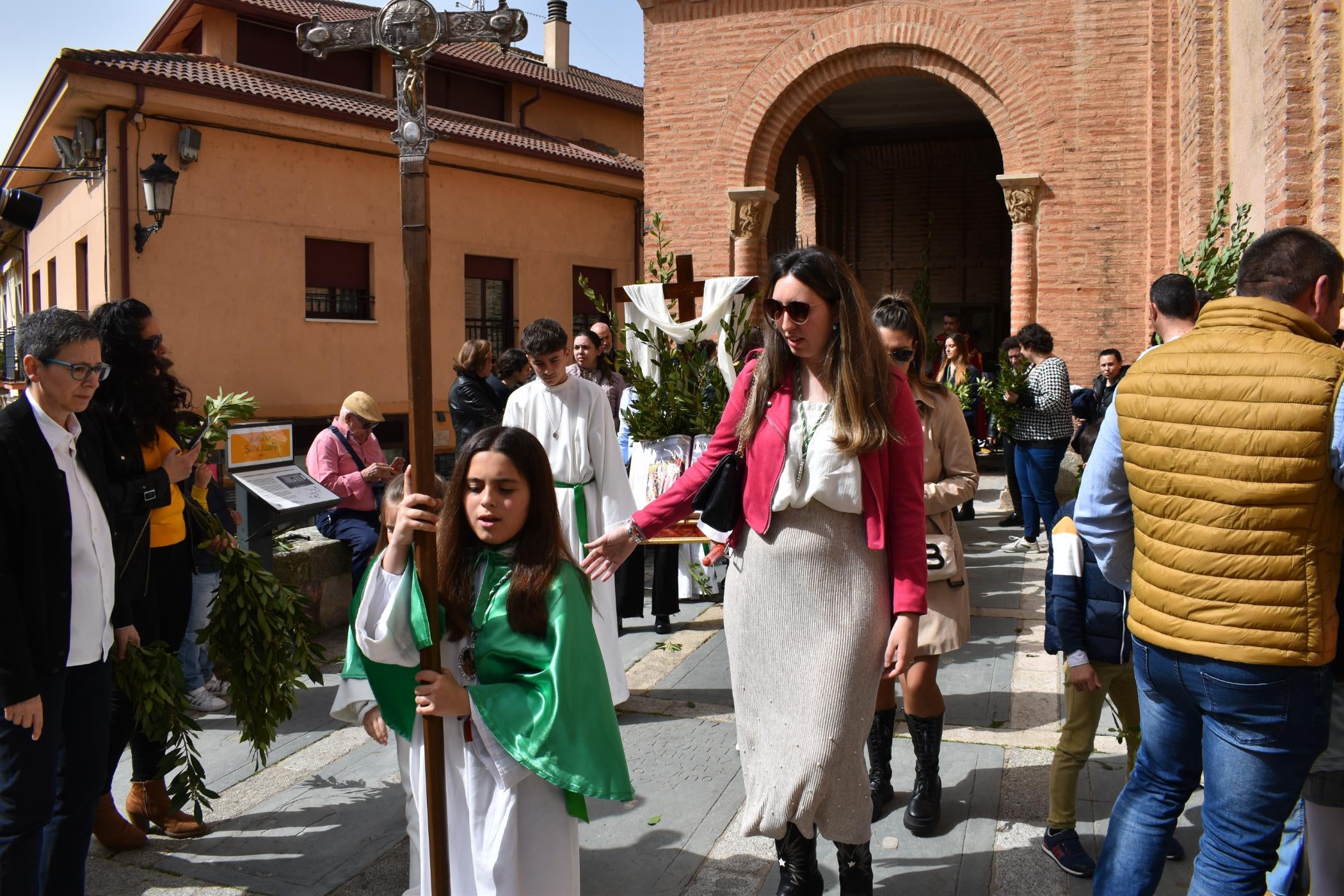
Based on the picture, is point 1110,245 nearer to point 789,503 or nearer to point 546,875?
point 789,503

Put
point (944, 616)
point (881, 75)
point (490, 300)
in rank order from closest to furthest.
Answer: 1. point (944, 616)
2. point (881, 75)
3. point (490, 300)

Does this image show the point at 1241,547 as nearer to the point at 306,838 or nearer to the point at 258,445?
the point at 306,838

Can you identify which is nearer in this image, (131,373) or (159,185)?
(131,373)

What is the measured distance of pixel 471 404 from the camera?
25.5 ft

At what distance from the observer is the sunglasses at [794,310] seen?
3.04m

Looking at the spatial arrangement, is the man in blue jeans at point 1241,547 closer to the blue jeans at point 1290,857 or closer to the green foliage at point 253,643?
the blue jeans at point 1290,857

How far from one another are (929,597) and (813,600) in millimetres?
1115

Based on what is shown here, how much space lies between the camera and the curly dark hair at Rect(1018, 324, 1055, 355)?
9.55 m

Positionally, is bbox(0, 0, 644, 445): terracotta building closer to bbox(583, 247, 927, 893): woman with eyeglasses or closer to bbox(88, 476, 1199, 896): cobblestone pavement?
bbox(88, 476, 1199, 896): cobblestone pavement

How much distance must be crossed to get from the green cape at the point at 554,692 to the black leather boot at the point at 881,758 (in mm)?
1601

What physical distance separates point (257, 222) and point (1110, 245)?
42.9 ft

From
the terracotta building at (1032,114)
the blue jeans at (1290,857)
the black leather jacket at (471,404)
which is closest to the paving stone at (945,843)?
the blue jeans at (1290,857)

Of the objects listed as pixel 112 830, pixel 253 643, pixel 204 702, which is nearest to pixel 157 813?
pixel 112 830

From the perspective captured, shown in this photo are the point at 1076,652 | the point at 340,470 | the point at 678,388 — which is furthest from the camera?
the point at 678,388
